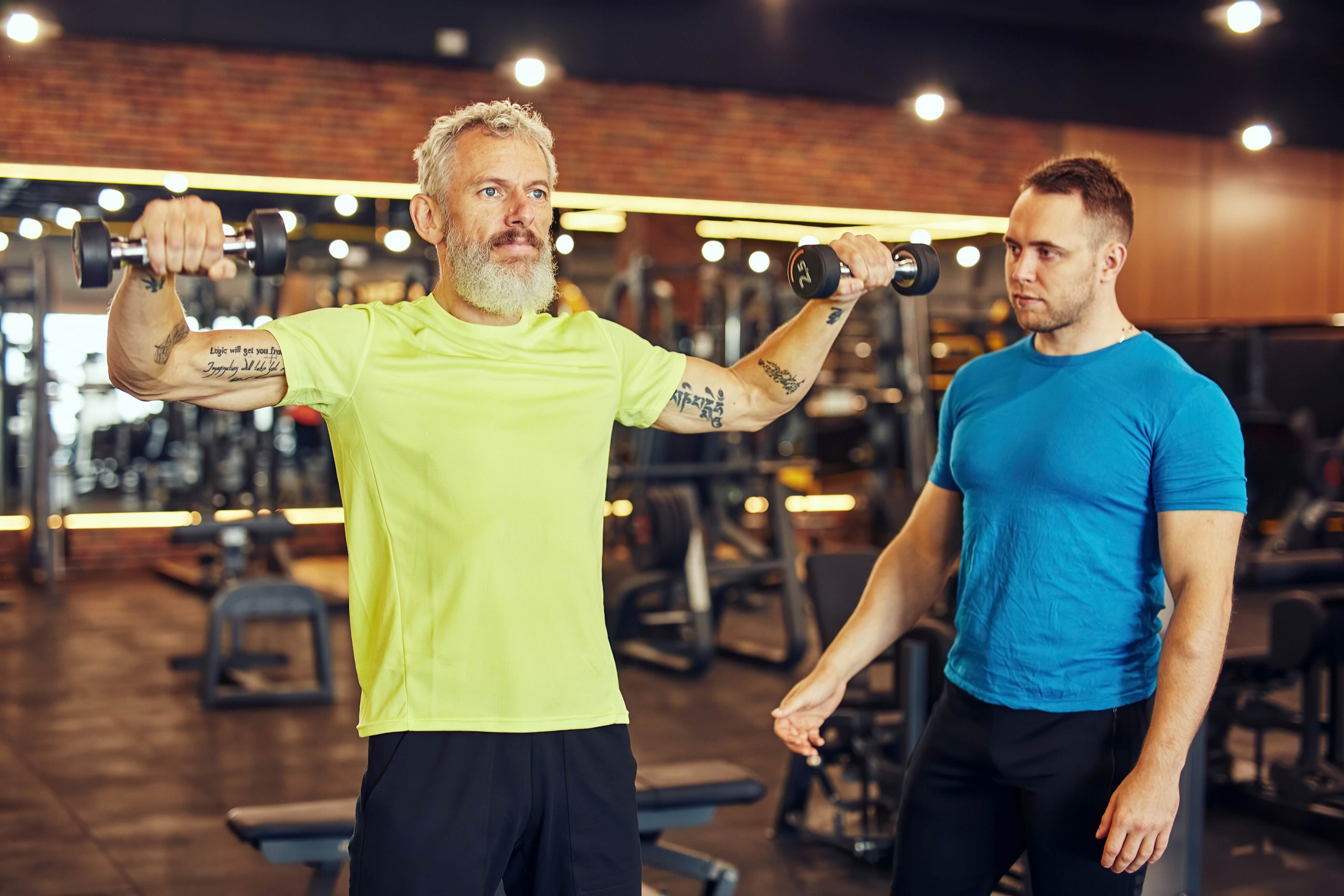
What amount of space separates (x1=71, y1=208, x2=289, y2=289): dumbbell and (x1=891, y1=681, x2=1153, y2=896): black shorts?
106cm

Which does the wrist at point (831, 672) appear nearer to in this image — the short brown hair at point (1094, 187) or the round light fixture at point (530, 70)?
the short brown hair at point (1094, 187)

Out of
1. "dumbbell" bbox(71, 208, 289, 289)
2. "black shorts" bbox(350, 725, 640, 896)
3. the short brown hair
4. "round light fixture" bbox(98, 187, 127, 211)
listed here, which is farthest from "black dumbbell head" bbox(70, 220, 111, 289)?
"round light fixture" bbox(98, 187, 127, 211)

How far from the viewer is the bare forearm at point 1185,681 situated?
1.54m

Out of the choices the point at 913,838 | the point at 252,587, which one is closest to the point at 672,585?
the point at 252,587

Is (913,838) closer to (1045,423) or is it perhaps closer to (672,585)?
(1045,423)

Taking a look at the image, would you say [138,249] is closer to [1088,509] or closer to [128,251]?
[128,251]

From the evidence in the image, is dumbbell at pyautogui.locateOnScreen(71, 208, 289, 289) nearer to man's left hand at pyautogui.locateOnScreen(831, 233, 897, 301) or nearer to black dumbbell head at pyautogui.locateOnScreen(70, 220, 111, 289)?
black dumbbell head at pyautogui.locateOnScreen(70, 220, 111, 289)

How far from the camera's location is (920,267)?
1.66m

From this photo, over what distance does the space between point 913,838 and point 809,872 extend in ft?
4.98

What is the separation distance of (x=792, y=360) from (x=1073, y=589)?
0.47 m

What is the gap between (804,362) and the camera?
1.71m

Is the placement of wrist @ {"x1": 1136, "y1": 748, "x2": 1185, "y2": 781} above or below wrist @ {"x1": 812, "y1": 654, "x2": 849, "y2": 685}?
below

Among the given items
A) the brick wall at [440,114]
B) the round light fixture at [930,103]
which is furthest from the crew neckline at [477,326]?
the brick wall at [440,114]

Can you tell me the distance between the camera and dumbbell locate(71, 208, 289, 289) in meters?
1.24
